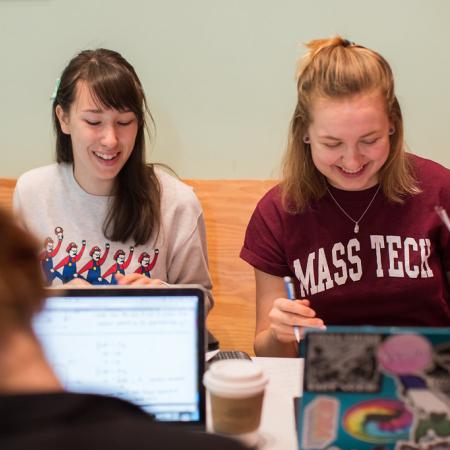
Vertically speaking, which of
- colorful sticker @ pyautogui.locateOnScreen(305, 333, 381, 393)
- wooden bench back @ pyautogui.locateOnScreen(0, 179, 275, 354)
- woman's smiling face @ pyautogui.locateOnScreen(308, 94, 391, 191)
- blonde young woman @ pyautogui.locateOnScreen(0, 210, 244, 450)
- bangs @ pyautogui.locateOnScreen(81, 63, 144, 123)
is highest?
bangs @ pyautogui.locateOnScreen(81, 63, 144, 123)

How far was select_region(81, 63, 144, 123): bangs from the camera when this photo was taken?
1.50m

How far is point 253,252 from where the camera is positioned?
145 cm

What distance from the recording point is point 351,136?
1262 mm

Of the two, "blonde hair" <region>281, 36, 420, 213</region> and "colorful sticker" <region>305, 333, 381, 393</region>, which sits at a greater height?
"blonde hair" <region>281, 36, 420, 213</region>

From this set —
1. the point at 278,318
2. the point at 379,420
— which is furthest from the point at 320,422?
the point at 278,318

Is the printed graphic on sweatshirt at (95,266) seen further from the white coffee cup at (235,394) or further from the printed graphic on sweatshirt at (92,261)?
the white coffee cup at (235,394)

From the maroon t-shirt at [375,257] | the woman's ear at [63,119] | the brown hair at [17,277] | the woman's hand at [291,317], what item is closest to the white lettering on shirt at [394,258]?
the maroon t-shirt at [375,257]

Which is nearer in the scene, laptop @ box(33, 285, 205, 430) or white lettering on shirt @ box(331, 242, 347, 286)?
laptop @ box(33, 285, 205, 430)

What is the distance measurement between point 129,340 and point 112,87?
0.74 meters

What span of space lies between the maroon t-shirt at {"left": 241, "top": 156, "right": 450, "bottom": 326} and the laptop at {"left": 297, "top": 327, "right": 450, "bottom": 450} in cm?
54

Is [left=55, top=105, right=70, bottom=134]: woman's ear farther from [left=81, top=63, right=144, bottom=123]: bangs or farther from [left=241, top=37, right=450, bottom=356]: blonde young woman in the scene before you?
[left=241, top=37, right=450, bottom=356]: blonde young woman

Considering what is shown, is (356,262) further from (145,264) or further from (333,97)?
(145,264)

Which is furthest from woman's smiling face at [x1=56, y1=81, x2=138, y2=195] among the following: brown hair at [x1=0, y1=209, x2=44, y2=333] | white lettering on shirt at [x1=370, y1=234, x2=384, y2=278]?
brown hair at [x1=0, y1=209, x2=44, y2=333]

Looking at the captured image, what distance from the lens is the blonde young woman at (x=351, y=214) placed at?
1.28 m
